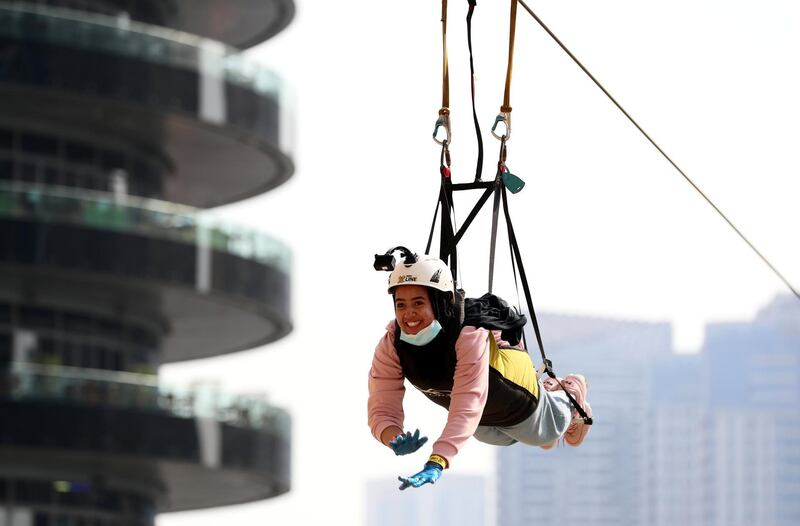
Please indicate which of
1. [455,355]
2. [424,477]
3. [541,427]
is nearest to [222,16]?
[541,427]

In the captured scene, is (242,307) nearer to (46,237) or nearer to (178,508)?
(46,237)

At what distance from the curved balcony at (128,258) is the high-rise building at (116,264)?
0.18ft

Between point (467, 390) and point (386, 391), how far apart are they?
1.86 ft

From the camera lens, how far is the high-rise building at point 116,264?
177 ft

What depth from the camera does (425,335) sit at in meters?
11.5

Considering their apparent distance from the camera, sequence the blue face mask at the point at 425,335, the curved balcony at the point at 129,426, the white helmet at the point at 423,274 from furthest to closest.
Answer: the curved balcony at the point at 129,426 < the blue face mask at the point at 425,335 < the white helmet at the point at 423,274

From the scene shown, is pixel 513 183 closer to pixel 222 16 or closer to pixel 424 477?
pixel 424 477

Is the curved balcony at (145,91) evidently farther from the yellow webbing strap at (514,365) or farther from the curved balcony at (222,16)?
the yellow webbing strap at (514,365)

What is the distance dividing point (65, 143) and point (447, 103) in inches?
1831

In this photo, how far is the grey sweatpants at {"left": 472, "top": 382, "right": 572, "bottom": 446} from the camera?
41.5 feet

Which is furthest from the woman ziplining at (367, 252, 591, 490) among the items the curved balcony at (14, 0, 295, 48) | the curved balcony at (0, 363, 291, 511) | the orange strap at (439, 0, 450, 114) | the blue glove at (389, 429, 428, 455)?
the curved balcony at (14, 0, 295, 48)

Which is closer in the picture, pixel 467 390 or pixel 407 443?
pixel 407 443

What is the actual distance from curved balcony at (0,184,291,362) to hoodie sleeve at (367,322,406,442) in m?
41.8

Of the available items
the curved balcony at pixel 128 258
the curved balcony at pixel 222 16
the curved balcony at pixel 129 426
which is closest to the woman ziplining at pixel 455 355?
the curved balcony at pixel 129 426
